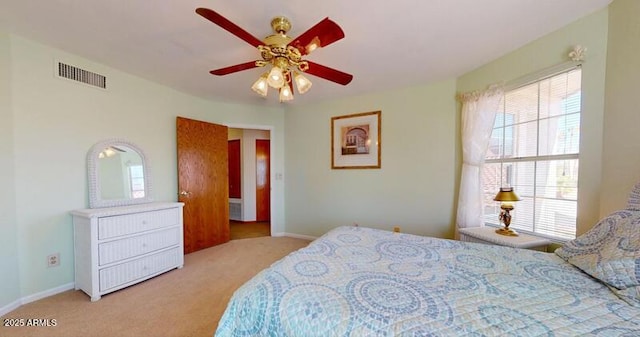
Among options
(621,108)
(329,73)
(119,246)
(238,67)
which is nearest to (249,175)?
(119,246)

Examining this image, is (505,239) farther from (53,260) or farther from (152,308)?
(53,260)

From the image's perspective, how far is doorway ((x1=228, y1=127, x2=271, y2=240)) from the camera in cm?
546

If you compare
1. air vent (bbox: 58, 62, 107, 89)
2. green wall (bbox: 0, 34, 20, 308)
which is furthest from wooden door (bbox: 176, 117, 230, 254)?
green wall (bbox: 0, 34, 20, 308)

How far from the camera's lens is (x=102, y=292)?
2133 millimetres

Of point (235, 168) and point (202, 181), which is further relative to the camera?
point (235, 168)

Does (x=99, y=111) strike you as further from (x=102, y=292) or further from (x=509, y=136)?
(x=509, y=136)

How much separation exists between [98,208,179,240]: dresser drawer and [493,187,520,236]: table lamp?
10.8ft

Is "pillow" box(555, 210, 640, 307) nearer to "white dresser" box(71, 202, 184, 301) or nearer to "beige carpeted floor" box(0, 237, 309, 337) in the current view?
"beige carpeted floor" box(0, 237, 309, 337)

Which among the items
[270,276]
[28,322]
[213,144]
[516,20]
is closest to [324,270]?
[270,276]

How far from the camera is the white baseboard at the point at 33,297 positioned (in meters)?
1.91

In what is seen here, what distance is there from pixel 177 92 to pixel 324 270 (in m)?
3.25

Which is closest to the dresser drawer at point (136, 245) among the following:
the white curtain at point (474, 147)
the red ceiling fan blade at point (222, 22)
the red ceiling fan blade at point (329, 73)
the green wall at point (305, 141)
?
the green wall at point (305, 141)

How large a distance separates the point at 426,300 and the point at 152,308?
85.2 inches

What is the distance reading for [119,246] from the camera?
2260 millimetres
